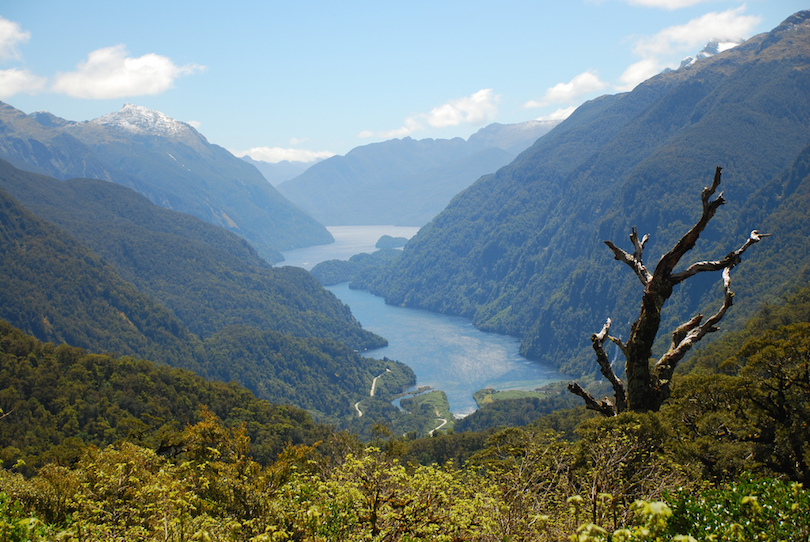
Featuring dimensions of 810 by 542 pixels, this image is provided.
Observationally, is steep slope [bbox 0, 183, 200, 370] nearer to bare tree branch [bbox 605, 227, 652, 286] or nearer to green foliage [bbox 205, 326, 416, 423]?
green foliage [bbox 205, 326, 416, 423]

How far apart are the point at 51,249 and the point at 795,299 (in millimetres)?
157182

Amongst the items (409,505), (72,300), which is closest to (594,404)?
(409,505)

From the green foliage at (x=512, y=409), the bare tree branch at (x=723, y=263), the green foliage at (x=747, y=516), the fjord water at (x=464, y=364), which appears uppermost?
the bare tree branch at (x=723, y=263)

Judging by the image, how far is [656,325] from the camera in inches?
591

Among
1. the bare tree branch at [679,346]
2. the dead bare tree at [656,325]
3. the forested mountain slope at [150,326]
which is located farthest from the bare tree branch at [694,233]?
the forested mountain slope at [150,326]

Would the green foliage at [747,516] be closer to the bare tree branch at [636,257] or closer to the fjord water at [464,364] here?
the bare tree branch at [636,257]

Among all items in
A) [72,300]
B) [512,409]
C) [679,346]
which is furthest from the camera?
[72,300]

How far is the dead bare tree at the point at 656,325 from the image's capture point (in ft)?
45.7

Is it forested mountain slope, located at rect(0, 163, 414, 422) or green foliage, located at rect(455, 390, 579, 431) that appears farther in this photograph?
forested mountain slope, located at rect(0, 163, 414, 422)

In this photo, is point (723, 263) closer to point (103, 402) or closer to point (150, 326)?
point (103, 402)

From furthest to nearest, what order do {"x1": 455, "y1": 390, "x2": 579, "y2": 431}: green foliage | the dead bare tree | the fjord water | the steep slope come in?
1. the fjord water
2. the steep slope
3. {"x1": 455, "y1": 390, "x2": 579, "y2": 431}: green foliage
4. the dead bare tree

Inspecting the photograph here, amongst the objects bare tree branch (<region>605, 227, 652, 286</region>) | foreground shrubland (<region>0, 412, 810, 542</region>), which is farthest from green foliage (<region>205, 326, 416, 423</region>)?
bare tree branch (<region>605, 227, 652, 286</region>)

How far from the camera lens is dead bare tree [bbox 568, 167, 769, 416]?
1394 cm

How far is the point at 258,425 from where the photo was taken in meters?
69.3
